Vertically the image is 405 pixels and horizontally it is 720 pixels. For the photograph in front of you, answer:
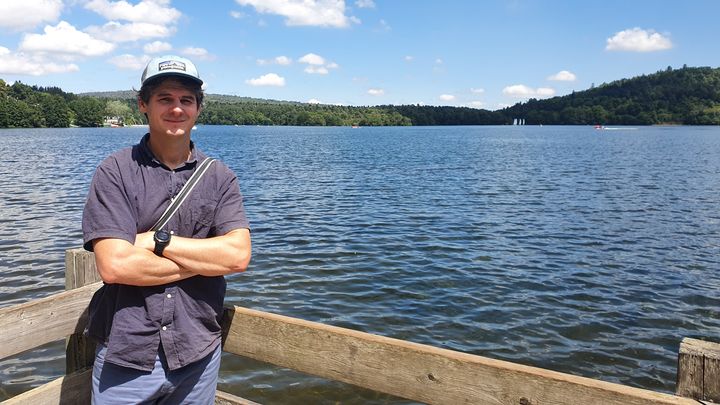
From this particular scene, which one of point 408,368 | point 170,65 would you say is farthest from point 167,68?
point 408,368

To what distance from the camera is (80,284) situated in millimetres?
3871

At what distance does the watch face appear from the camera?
2938mm

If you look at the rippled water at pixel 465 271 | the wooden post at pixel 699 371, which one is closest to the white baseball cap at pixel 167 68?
the wooden post at pixel 699 371

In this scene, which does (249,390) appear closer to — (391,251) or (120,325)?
(120,325)

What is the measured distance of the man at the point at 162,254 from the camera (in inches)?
114

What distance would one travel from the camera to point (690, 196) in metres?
27.7

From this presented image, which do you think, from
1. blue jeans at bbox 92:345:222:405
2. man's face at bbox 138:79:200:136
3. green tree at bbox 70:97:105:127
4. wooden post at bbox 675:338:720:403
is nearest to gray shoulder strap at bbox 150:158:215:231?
man's face at bbox 138:79:200:136

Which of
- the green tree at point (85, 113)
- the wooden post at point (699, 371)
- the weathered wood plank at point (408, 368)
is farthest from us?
the green tree at point (85, 113)

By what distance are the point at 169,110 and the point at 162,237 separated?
30.5 inches

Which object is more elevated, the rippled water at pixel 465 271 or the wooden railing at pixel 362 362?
the wooden railing at pixel 362 362

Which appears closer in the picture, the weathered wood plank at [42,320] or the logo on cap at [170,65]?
the logo on cap at [170,65]

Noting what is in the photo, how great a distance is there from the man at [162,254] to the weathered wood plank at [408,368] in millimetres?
346

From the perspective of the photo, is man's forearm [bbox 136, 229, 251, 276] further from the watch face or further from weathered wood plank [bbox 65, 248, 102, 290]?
weathered wood plank [bbox 65, 248, 102, 290]

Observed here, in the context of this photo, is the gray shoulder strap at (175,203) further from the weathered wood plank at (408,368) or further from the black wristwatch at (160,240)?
the weathered wood plank at (408,368)
